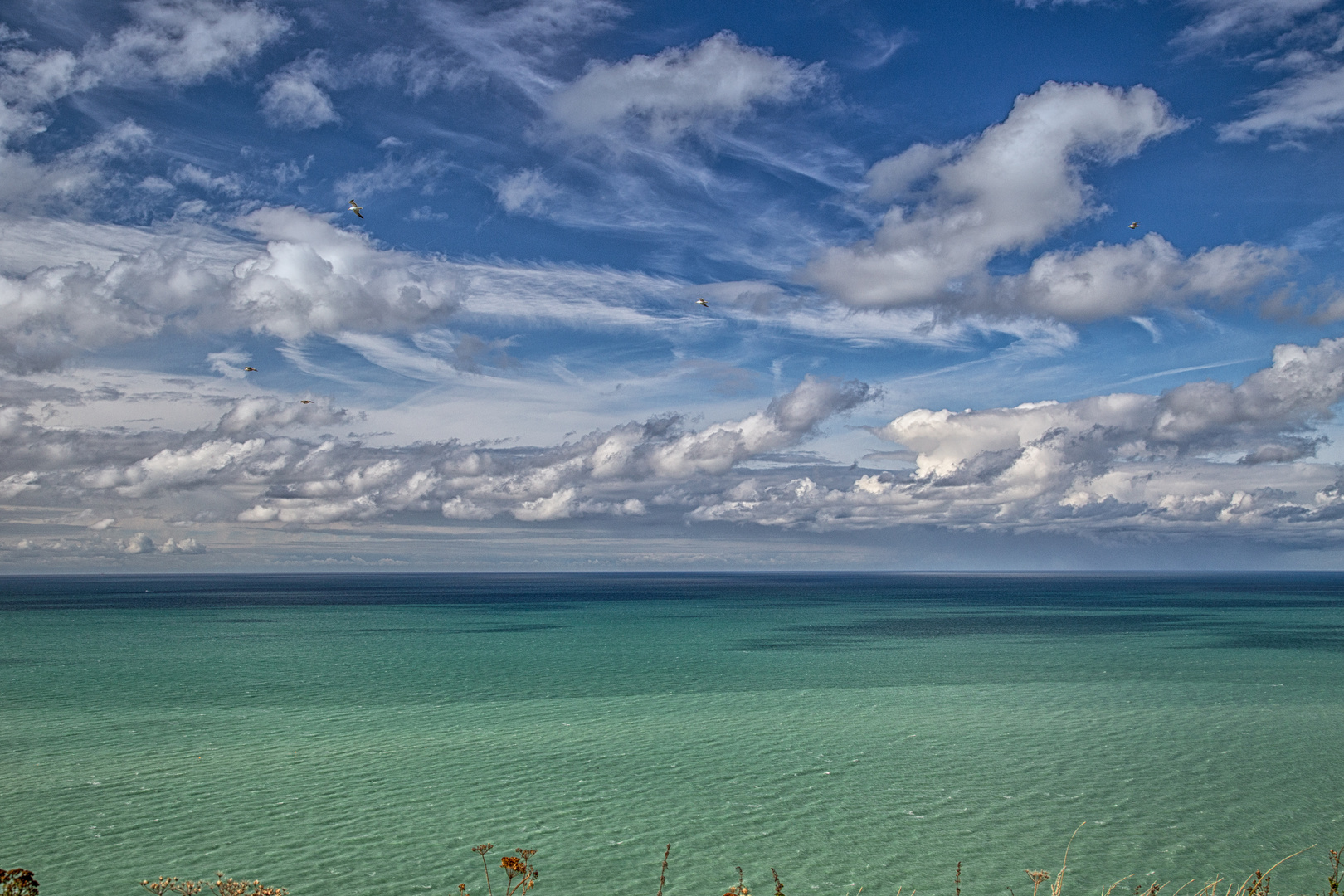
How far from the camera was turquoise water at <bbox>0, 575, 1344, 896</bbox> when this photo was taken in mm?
21938

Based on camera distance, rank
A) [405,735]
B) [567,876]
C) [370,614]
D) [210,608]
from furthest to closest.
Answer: [210,608], [370,614], [405,735], [567,876]

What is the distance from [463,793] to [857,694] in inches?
1083

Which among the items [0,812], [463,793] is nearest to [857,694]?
[463,793]

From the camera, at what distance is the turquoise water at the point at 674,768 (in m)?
21.9

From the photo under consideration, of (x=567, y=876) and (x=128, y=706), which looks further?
(x=128, y=706)

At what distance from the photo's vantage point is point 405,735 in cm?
3688

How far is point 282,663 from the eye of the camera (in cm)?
6506

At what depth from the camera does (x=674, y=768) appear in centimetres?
3120

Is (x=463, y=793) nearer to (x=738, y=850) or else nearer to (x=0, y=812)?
(x=738, y=850)

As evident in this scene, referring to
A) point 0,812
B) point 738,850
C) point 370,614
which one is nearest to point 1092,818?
point 738,850

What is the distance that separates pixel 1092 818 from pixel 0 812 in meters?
32.2

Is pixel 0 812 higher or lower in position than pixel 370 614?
higher

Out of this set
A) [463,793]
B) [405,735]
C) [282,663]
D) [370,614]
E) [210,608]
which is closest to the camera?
[463,793]

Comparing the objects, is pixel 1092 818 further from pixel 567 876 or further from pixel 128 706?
pixel 128 706
